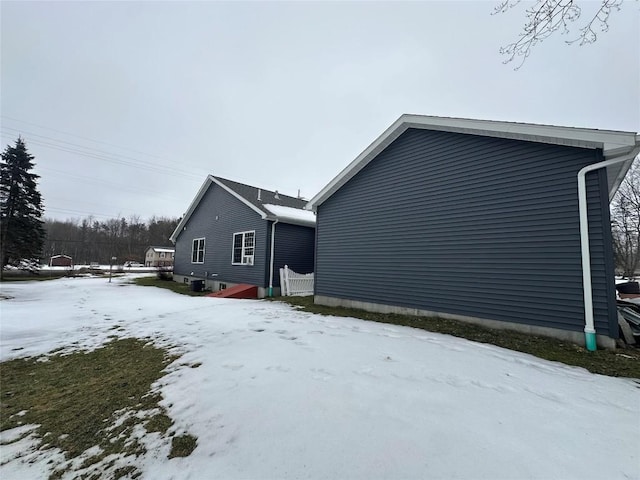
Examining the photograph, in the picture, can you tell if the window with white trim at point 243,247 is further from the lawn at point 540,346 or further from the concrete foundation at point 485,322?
the lawn at point 540,346

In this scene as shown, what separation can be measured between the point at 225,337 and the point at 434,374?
3.63 m

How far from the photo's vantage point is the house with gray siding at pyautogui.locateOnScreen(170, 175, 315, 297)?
1162 cm

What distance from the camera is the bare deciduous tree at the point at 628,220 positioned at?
20.1 m

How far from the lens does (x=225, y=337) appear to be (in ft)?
16.5

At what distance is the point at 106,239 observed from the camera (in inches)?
2110

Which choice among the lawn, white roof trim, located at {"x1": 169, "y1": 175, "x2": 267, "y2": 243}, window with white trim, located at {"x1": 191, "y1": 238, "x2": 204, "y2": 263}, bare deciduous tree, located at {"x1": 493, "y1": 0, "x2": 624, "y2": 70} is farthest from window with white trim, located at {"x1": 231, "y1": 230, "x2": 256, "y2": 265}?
bare deciduous tree, located at {"x1": 493, "y1": 0, "x2": 624, "y2": 70}

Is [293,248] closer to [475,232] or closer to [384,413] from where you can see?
[475,232]

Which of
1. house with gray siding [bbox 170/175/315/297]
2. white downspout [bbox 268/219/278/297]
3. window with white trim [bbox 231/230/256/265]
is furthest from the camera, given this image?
window with white trim [bbox 231/230/256/265]

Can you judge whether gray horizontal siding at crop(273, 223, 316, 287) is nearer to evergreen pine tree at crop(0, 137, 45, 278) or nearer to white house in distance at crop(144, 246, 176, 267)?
evergreen pine tree at crop(0, 137, 45, 278)

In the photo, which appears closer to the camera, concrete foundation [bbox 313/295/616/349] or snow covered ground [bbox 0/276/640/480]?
snow covered ground [bbox 0/276/640/480]

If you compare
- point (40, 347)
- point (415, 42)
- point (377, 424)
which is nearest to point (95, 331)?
point (40, 347)

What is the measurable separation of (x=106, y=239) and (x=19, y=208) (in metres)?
38.4

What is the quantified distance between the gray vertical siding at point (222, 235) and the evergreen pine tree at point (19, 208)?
42.7 ft

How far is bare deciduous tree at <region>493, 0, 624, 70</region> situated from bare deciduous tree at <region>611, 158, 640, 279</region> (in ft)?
79.7
